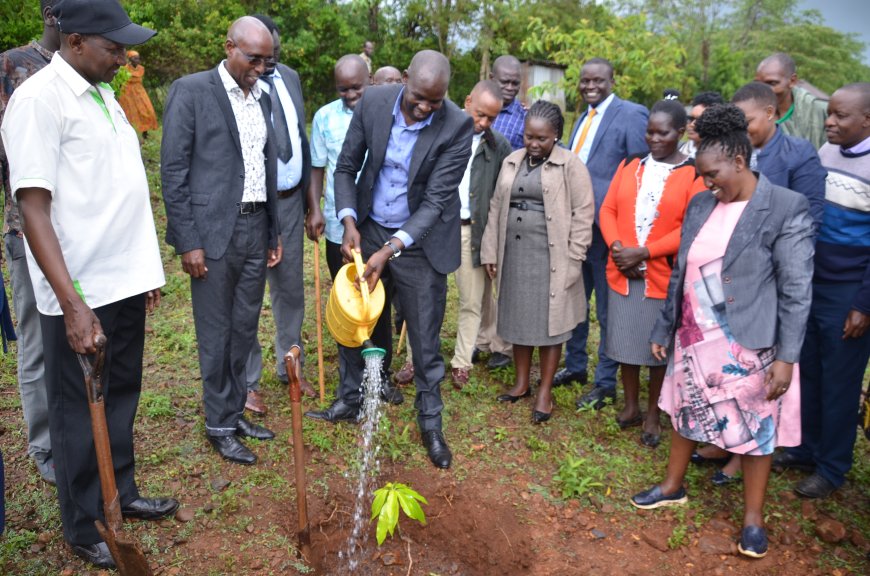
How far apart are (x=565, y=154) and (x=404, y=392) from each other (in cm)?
190

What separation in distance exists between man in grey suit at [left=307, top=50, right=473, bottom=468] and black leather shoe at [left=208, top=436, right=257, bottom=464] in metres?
0.98

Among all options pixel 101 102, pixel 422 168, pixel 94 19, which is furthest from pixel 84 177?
pixel 422 168

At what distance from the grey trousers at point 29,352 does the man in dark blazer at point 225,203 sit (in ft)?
2.18

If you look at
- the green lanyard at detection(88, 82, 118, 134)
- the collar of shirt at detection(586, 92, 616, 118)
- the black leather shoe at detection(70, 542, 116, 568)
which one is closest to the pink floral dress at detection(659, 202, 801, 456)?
the collar of shirt at detection(586, 92, 616, 118)

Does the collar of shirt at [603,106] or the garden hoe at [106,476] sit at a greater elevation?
the collar of shirt at [603,106]

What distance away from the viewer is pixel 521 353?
4.54 m

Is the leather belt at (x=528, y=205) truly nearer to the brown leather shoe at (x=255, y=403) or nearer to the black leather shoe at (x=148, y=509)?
the brown leather shoe at (x=255, y=403)

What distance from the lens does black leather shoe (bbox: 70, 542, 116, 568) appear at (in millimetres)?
2805

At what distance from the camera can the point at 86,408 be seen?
2719 mm

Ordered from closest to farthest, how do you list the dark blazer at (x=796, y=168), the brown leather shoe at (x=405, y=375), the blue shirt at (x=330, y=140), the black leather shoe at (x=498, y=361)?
the dark blazer at (x=796, y=168) → the blue shirt at (x=330, y=140) → the brown leather shoe at (x=405, y=375) → the black leather shoe at (x=498, y=361)

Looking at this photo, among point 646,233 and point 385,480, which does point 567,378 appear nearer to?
point 646,233

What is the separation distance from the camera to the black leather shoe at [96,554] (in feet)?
9.20

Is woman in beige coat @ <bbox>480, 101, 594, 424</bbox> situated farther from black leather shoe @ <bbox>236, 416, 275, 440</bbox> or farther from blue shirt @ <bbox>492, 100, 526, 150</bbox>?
black leather shoe @ <bbox>236, 416, 275, 440</bbox>

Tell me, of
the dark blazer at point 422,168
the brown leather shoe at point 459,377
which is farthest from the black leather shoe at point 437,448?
the dark blazer at point 422,168
